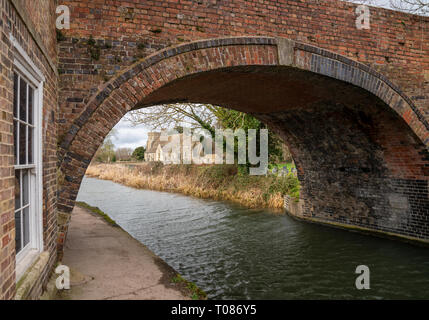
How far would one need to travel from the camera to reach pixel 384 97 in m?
6.98

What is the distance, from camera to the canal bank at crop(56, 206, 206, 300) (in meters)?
4.11

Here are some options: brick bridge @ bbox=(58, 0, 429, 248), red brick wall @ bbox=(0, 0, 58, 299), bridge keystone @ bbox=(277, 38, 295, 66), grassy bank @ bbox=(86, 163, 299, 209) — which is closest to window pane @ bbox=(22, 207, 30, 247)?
red brick wall @ bbox=(0, 0, 58, 299)

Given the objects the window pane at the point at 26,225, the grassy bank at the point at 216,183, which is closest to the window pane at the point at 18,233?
the window pane at the point at 26,225

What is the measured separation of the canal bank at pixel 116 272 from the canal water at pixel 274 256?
1.18 m

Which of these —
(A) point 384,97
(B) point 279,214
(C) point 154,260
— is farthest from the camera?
(B) point 279,214

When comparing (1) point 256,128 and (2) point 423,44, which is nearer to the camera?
(2) point 423,44

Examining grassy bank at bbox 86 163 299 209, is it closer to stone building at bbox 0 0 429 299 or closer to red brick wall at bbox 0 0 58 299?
stone building at bbox 0 0 429 299

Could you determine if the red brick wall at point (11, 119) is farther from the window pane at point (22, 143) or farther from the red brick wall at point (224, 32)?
the red brick wall at point (224, 32)

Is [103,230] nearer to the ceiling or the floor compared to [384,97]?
nearer to the floor

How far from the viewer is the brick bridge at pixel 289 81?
5.10 m

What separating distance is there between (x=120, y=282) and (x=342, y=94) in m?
5.96

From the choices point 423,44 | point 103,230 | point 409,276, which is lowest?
point 409,276
